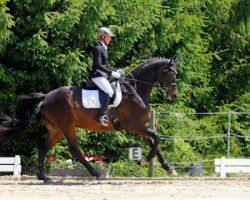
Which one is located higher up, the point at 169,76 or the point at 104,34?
the point at 104,34

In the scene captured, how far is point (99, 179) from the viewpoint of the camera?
14812 millimetres

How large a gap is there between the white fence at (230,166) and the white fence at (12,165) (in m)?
4.40

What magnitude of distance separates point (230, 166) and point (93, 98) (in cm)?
423

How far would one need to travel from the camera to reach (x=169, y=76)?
14.6 m

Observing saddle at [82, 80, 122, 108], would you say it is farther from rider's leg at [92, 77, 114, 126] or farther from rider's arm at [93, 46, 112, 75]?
rider's arm at [93, 46, 112, 75]

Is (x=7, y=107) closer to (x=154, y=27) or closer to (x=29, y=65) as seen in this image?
(x=29, y=65)

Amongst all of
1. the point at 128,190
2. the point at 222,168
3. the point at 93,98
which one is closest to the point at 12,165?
the point at 93,98

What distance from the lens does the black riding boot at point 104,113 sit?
46.9 ft

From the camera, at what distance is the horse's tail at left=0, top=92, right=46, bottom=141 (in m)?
15.4

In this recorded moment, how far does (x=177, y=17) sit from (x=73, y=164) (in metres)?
5.95

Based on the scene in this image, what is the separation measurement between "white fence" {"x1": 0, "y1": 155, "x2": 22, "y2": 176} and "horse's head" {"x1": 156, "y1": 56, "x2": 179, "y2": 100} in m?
4.00

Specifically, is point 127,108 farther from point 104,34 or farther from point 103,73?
point 104,34

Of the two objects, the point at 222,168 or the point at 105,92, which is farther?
the point at 222,168

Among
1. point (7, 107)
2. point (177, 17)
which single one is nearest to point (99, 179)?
point (7, 107)
